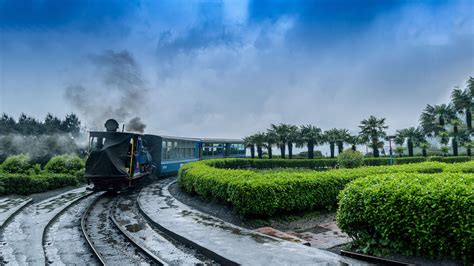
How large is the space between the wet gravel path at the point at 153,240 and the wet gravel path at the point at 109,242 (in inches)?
11.2

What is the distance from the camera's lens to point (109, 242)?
306 inches

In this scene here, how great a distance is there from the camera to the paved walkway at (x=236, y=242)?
547 cm

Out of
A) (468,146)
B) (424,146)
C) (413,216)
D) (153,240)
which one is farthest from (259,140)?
(413,216)

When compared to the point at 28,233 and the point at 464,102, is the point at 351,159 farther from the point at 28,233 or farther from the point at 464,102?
the point at 464,102

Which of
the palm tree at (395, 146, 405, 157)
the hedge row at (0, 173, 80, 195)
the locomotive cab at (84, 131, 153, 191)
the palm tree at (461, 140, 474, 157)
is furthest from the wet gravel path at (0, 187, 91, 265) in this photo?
the palm tree at (395, 146, 405, 157)

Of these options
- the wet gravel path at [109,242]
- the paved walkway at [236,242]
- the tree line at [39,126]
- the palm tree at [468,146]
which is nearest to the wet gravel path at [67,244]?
the wet gravel path at [109,242]

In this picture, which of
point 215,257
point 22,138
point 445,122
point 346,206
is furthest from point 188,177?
point 445,122

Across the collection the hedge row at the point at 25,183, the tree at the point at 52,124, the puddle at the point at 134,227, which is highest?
the tree at the point at 52,124

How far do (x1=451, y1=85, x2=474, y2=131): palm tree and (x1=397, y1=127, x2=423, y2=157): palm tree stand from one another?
232 inches

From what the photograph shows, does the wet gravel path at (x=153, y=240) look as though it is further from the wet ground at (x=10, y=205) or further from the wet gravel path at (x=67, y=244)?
the wet ground at (x=10, y=205)

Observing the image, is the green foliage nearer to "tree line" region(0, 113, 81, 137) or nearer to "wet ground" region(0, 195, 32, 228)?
"wet ground" region(0, 195, 32, 228)

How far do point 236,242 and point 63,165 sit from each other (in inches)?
690

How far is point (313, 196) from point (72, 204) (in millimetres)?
9997

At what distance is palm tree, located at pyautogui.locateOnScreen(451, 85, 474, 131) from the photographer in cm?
A: 4272
